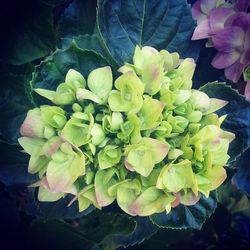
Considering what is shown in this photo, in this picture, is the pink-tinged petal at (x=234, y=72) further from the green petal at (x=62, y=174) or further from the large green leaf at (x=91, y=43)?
the green petal at (x=62, y=174)

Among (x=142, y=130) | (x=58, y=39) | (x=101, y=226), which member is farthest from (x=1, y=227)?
(x=142, y=130)

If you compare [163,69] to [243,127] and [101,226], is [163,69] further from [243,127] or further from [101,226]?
[101,226]

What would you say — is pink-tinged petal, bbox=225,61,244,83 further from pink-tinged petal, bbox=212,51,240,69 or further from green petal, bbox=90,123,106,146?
green petal, bbox=90,123,106,146

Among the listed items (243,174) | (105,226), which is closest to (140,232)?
(105,226)

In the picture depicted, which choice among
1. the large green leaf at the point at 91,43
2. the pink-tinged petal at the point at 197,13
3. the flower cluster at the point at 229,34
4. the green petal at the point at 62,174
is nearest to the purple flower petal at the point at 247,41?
the flower cluster at the point at 229,34

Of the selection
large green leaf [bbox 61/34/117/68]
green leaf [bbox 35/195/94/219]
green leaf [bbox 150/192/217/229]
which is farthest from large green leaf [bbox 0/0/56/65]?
green leaf [bbox 150/192/217/229]

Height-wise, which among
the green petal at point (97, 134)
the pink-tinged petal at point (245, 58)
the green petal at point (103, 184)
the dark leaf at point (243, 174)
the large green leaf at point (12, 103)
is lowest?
the dark leaf at point (243, 174)

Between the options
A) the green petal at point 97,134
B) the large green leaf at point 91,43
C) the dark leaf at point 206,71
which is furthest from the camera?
the dark leaf at point 206,71
